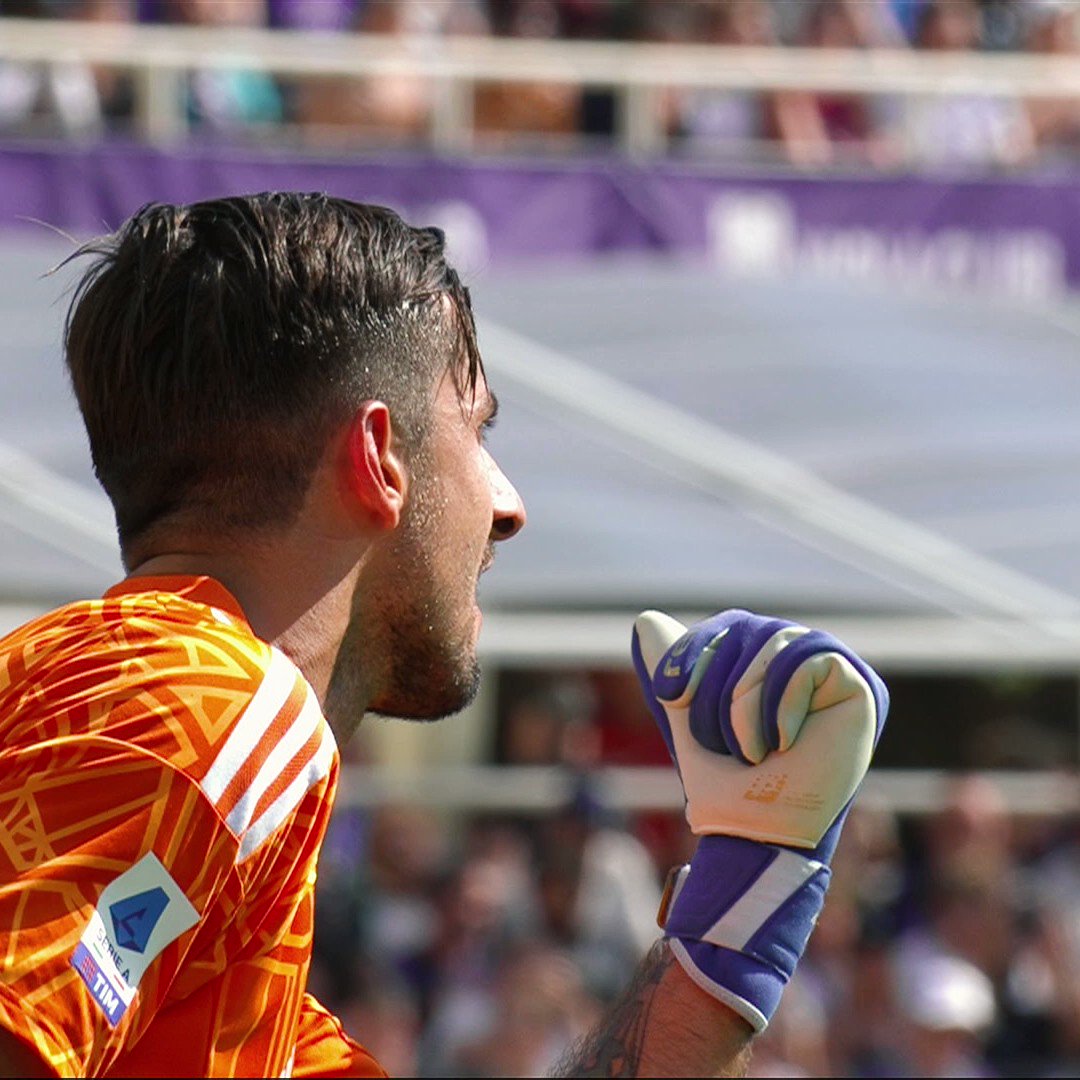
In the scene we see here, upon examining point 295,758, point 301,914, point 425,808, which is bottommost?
point 425,808

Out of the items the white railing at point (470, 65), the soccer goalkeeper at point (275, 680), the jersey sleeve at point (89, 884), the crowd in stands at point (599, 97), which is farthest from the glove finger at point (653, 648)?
the crowd in stands at point (599, 97)

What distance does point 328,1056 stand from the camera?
7.72 ft

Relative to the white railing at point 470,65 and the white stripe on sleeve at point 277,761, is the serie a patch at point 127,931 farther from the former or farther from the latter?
the white railing at point 470,65

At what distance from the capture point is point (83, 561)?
23.5 ft

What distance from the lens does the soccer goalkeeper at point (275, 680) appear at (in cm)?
180

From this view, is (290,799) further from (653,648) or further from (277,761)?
(653,648)

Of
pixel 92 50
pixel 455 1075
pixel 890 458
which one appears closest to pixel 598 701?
pixel 890 458

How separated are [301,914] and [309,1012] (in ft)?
1.47

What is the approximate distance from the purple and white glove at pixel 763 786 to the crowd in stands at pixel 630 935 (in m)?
4.33

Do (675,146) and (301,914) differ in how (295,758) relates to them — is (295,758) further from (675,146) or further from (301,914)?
(675,146)

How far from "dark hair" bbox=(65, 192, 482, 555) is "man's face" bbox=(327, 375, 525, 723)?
0.09 meters

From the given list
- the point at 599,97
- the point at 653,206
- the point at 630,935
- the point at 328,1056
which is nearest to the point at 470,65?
the point at 653,206

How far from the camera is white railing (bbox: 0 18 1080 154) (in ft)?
24.4

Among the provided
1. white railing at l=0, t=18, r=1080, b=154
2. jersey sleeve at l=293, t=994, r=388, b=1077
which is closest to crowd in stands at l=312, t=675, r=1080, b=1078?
white railing at l=0, t=18, r=1080, b=154
